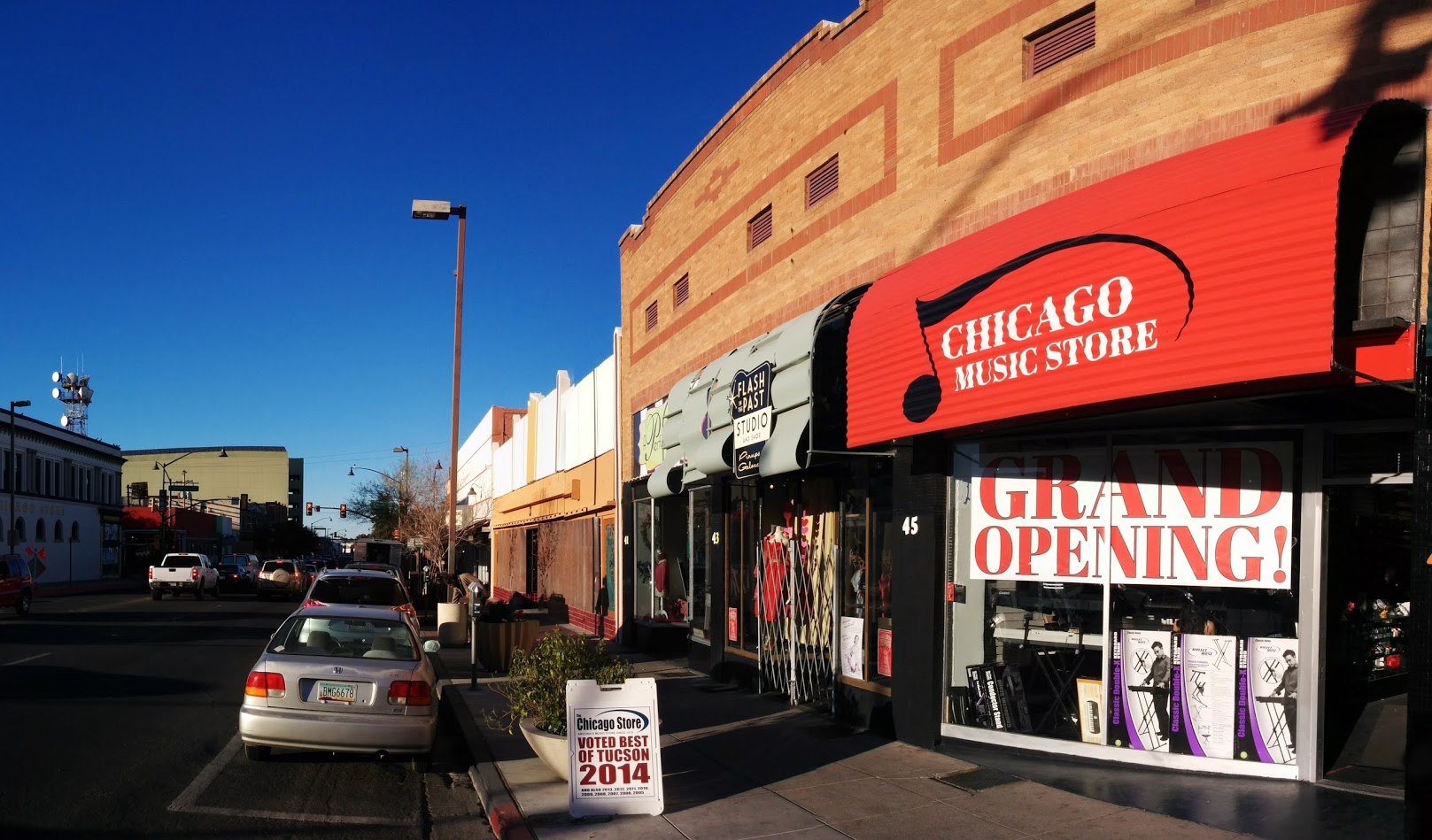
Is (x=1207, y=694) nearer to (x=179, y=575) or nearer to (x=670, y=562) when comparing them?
(x=670, y=562)

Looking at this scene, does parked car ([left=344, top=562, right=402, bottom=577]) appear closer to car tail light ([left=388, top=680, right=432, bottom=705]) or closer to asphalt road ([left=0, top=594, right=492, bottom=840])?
asphalt road ([left=0, top=594, right=492, bottom=840])

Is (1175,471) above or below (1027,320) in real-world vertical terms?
below

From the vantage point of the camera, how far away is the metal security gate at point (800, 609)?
39.9ft

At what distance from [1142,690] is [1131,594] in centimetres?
76

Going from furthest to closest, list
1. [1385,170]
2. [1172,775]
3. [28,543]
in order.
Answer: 1. [28,543]
2. [1172,775]
3. [1385,170]

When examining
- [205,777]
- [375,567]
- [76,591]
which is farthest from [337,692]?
[76,591]

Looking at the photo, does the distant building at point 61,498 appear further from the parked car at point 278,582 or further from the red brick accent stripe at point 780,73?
the red brick accent stripe at point 780,73

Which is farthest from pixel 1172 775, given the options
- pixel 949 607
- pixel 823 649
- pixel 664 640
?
→ pixel 664 640

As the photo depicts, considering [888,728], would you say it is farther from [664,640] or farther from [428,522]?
[428,522]

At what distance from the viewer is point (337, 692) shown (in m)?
8.97

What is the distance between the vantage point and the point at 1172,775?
27.3 feet

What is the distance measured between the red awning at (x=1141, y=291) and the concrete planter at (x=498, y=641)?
891cm

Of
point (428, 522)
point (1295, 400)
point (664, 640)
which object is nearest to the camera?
point (1295, 400)

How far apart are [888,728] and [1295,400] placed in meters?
4.71
